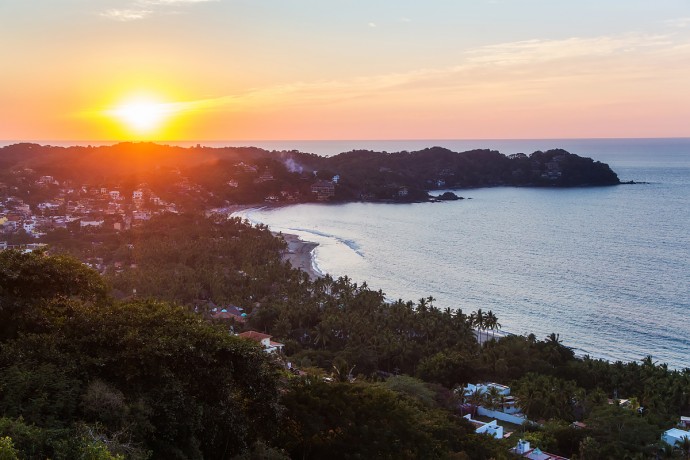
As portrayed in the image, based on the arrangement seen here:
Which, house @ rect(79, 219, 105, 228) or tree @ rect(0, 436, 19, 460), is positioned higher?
tree @ rect(0, 436, 19, 460)

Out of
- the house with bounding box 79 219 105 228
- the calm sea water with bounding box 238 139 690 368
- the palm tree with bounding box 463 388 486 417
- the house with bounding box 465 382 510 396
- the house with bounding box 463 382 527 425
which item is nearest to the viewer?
the house with bounding box 463 382 527 425

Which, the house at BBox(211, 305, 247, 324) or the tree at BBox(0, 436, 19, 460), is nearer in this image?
the tree at BBox(0, 436, 19, 460)

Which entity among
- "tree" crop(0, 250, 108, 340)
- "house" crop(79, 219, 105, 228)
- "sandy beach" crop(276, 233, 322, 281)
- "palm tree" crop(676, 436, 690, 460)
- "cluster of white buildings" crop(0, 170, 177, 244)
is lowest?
"palm tree" crop(676, 436, 690, 460)

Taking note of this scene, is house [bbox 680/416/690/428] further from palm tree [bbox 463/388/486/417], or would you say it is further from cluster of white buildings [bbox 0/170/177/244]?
cluster of white buildings [bbox 0/170/177/244]

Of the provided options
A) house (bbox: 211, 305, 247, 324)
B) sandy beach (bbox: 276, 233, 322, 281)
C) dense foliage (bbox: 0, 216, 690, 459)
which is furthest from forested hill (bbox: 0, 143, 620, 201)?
dense foliage (bbox: 0, 216, 690, 459)

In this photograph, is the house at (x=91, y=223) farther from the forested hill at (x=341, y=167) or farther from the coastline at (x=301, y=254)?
the forested hill at (x=341, y=167)

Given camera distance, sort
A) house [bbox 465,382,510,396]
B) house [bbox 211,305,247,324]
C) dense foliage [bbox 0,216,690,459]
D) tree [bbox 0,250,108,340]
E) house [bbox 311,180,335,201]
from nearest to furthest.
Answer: dense foliage [bbox 0,216,690,459] → tree [bbox 0,250,108,340] → house [bbox 465,382,510,396] → house [bbox 211,305,247,324] → house [bbox 311,180,335,201]

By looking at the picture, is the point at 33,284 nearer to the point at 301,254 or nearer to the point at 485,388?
the point at 485,388
